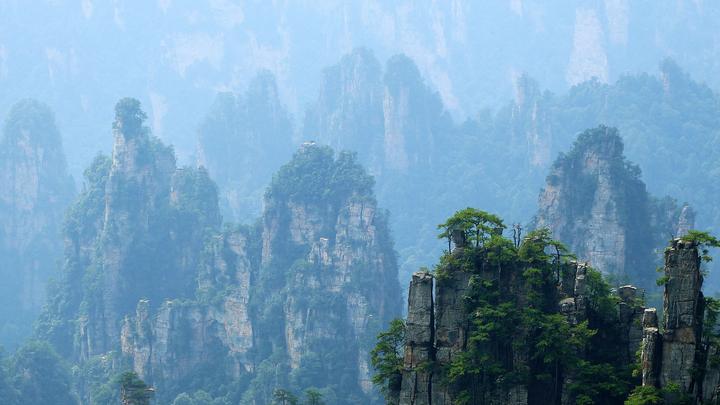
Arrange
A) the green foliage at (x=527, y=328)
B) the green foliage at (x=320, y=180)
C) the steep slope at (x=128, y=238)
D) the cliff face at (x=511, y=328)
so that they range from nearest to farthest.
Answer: the green foliage at (x=527, y=328) → the cliff face at (x=511, y=328) → the green foliage at (x=320, y=180) → the steep slope at (x=128, y=238)

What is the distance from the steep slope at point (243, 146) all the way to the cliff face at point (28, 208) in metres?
13.9

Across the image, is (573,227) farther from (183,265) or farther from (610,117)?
(610,117)

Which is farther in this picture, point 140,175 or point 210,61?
point 210,61

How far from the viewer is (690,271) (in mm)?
36062

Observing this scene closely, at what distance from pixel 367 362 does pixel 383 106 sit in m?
41.4

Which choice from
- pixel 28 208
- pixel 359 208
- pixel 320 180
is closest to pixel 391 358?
pixel 359 208

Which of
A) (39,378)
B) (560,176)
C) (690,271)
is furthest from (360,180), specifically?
(690,271)

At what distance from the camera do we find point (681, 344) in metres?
36.1

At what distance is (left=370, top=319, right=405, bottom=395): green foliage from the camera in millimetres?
42344

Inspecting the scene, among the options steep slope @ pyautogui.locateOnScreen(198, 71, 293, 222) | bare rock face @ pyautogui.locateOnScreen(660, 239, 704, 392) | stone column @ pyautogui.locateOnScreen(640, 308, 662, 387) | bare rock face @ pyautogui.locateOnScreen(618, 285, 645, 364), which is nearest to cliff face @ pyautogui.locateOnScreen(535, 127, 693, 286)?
bare rock face @ pyautogui.locateOnScreen(618, 285, 645, 364)

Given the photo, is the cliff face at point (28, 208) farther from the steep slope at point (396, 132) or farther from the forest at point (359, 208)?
the steep slope at point (396, 132)

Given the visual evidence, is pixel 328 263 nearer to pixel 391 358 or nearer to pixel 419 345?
pixel 391 358

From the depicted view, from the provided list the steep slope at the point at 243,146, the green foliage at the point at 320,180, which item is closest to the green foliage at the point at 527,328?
the green foliage at the point at 320,180

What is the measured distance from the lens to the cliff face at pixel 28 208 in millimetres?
104625
